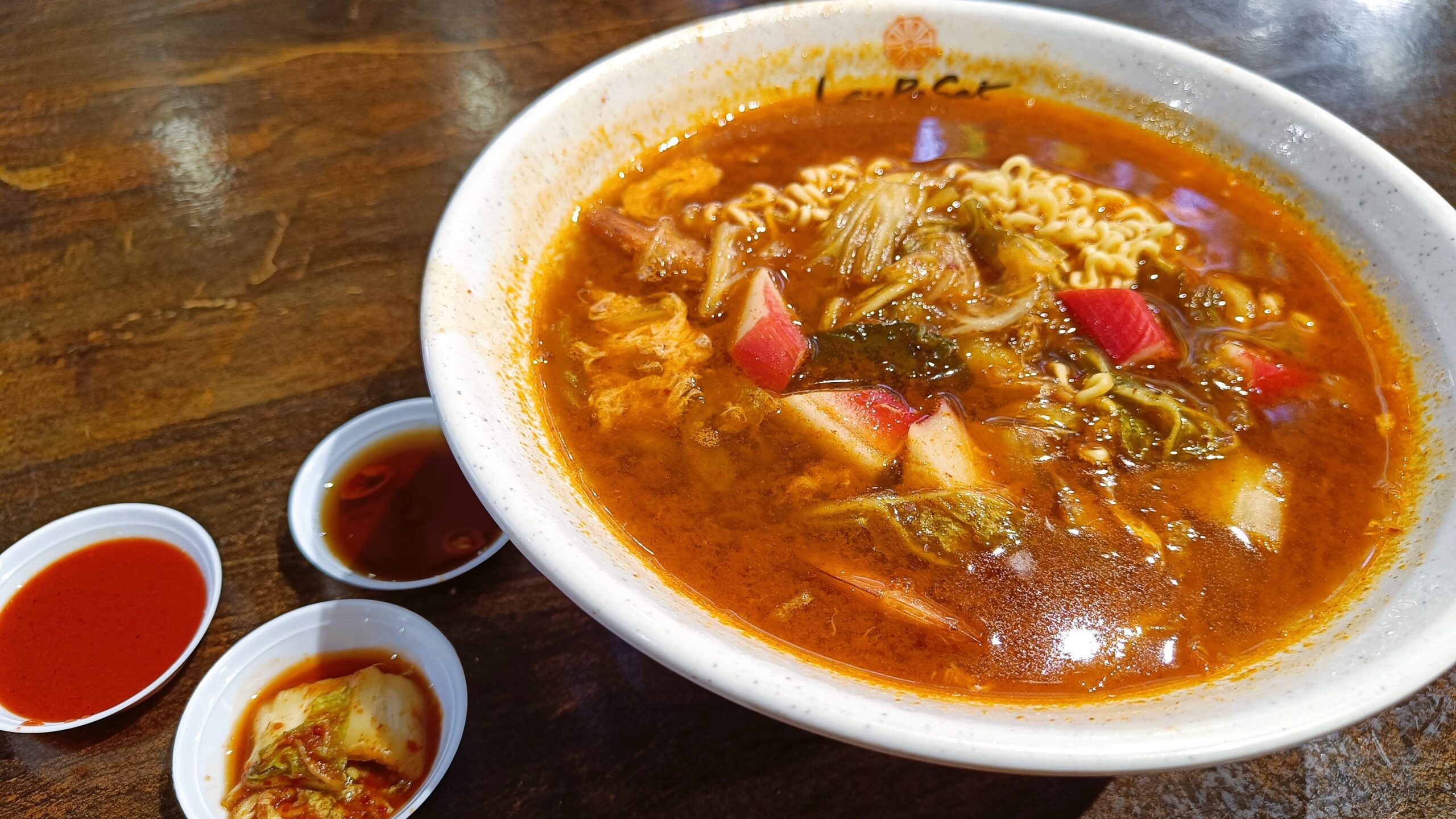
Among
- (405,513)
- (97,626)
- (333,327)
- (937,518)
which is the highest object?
(937,518)

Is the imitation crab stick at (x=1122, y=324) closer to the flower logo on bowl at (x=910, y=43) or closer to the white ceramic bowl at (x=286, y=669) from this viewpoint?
the flower logo on bowl at (x=910, y=43)

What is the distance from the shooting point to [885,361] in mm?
2105

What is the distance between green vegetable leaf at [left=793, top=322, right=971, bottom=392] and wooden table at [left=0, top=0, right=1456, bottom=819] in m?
0.85

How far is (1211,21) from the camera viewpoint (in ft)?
12.3

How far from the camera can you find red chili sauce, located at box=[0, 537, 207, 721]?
186cm

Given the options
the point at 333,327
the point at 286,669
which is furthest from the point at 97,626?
the point at 333,327

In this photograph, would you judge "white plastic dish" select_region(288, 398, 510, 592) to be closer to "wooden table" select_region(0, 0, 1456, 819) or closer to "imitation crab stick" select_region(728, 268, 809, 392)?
"wooden table" select_region(0, 0, 1456, 819)

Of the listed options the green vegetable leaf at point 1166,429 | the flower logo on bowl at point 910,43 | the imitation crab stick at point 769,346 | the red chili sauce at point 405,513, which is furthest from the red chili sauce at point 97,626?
the flower logo on bowl at point 910,43

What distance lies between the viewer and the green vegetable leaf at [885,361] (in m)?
2.10

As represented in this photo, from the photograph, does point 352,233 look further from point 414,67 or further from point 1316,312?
point 1316,312

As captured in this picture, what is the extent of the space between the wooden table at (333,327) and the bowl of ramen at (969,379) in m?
0.35

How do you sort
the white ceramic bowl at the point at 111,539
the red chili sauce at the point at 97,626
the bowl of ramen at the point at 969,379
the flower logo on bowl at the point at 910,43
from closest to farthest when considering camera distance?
the bowl of ramen at the point at 969,379 < the red chili sauce at the point at 97,626 < the white ceramic bowl at the point at 111,539 < the flower logo on bowl at the point at 910,43

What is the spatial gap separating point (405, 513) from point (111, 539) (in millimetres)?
756

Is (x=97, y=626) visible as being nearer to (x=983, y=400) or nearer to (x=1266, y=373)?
(x=983, y=400)
